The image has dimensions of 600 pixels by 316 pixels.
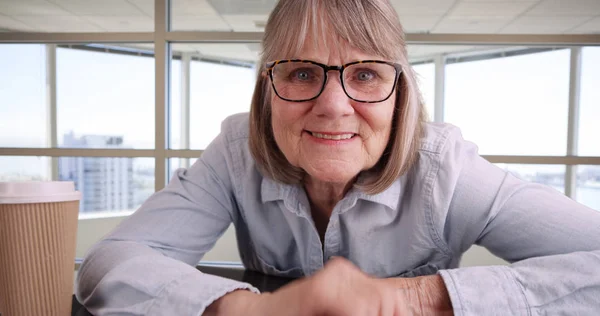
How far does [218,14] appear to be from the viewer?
3180mm

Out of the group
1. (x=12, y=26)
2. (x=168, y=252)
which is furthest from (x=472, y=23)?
(x=12, y=26)

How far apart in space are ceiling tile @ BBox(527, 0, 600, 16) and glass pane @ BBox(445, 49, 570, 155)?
1078mm

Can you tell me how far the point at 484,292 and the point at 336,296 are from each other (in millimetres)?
325

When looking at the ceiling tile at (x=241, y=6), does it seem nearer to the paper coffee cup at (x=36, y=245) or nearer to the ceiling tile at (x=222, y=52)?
the ceiling tile at (x=222, y=52)

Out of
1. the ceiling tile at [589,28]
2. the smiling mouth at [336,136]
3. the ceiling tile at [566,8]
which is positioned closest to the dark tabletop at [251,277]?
the smiling mouth at [336,136]

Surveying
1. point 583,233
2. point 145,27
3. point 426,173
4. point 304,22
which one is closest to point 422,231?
point 426,173

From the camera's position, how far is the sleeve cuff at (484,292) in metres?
0.60

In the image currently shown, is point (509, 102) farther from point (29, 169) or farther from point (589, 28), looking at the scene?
point (29, 169)

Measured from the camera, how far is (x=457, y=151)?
0.91 metres

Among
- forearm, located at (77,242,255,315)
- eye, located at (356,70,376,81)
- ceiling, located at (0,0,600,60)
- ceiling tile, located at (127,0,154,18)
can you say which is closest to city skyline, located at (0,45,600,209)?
ceiling, located at (0,0,600,60)

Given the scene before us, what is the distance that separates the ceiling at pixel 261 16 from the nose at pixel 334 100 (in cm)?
195

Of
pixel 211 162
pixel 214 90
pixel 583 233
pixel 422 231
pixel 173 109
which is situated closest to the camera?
pixel 583 233

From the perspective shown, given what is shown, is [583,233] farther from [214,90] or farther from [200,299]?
[214,90]

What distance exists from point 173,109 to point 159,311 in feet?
7.58
